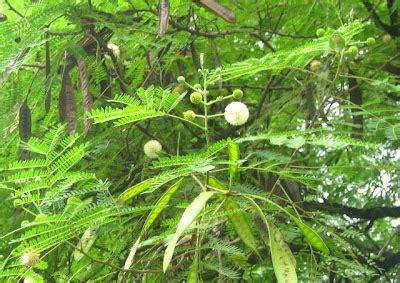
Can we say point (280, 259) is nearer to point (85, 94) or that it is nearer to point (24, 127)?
point (85, 94)

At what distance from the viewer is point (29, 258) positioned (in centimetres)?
154

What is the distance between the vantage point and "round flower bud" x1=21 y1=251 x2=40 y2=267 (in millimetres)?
1536

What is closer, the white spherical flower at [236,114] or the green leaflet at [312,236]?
the green leaflet at [312,236]

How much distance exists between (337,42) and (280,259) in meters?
0.54

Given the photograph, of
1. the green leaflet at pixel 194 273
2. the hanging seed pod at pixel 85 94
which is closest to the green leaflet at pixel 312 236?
the green leaflet at pixel 194 273

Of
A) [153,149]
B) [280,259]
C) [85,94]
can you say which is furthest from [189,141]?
[280,259]

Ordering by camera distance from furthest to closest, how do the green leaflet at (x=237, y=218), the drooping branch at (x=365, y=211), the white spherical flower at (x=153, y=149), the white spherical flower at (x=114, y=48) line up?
1. the drooping branch at (x=365, y=211)
2. the white spherical flower at (x=114, y=48)
3. the white spherical flower at (x=153, y=149)
4. the green leaflet at (x=237, y=218)

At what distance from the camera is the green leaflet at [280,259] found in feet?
4.37

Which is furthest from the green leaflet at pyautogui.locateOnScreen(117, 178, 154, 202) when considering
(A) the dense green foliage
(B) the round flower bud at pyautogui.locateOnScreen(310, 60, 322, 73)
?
(B) the round flower bud at pyautogui.locateOnScreen(310, 60, 322, 73)

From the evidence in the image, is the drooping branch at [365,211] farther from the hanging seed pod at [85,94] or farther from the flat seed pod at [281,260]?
the flat seed pod at [281,260]

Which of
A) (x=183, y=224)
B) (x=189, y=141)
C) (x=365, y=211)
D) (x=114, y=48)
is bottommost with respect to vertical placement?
(x=365, y=211)

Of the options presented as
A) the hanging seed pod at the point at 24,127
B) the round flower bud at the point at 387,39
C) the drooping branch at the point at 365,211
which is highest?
the round flower bud at the point at 387,39

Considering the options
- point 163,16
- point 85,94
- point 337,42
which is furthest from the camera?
point 85,94

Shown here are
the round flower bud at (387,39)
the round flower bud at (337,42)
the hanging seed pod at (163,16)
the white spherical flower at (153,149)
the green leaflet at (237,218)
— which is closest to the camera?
the green leaflet at (237,218)
